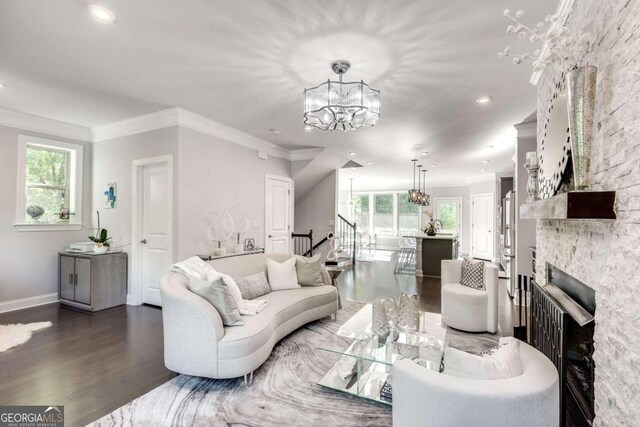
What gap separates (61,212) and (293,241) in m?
4.09

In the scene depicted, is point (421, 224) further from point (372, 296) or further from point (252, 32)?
point (252, 32)

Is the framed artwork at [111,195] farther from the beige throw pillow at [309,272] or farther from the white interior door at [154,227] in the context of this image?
the beige throw pillow at [309,272]

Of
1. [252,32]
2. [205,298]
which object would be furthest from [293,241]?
[252,32]

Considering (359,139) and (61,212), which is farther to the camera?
(359,139)

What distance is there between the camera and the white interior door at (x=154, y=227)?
14.7ft

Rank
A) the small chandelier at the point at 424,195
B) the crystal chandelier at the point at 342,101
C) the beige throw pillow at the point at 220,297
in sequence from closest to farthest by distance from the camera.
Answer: the beige throw pillow at the point at 220,297 < the crystal chandelier at the point at 342,101 < the small chandelier at the point at 424,195

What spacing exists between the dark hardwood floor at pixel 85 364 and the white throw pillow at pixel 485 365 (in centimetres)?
225

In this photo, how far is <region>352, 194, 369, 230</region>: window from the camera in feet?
43.1

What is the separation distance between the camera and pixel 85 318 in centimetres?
404

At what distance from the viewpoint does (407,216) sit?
12.3 metres

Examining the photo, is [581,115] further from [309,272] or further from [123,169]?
[123,169]

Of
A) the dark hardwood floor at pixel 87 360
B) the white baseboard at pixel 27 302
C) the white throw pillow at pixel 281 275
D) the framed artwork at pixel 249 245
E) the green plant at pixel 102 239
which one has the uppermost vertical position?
the green plant at pixel 102 239

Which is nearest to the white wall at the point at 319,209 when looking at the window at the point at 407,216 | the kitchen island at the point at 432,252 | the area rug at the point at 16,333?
the kitchen island at the point at 432,252

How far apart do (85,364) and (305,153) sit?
4.85m
